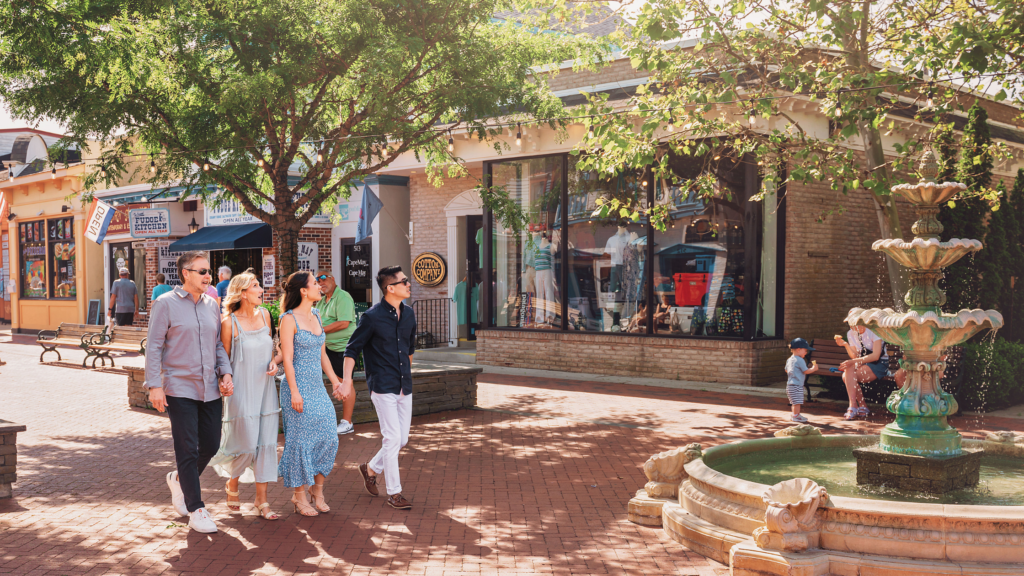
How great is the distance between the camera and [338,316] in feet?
31.7

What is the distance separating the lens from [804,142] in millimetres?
10773

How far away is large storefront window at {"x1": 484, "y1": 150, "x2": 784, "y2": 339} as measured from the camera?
44.6 ft

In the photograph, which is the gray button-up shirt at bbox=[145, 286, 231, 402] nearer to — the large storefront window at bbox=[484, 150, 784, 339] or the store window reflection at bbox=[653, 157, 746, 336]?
the large storefront window at bbox=[484, 150, 784, 339]

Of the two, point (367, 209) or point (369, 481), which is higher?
point (367, 209)

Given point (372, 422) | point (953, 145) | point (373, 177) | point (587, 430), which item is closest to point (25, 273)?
point (373, 177)

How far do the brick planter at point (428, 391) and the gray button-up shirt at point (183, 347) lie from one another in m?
4.32

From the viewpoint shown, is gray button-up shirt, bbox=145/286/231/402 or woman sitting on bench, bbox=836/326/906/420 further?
woman sitting on bench, bbox=836/326/906/420

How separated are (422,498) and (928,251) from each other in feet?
13.5

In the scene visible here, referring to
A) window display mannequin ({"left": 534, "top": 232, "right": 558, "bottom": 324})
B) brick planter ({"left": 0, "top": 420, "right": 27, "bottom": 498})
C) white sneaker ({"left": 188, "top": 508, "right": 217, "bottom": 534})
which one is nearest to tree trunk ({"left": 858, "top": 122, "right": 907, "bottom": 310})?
window display mannequin ({"left": 534, "top": 232, "right": 558, "bottom": 324})

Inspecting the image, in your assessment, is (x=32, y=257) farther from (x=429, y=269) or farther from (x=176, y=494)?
(x=176, y=494)

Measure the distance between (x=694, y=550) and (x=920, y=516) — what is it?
140 cm

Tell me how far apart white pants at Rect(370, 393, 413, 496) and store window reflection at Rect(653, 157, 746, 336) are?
813 cm

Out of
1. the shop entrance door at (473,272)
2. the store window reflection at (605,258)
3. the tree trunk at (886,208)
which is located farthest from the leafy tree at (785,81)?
the shop entrance door at (473,272)

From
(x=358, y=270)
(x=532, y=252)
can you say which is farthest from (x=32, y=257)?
(x=532, y=252)
